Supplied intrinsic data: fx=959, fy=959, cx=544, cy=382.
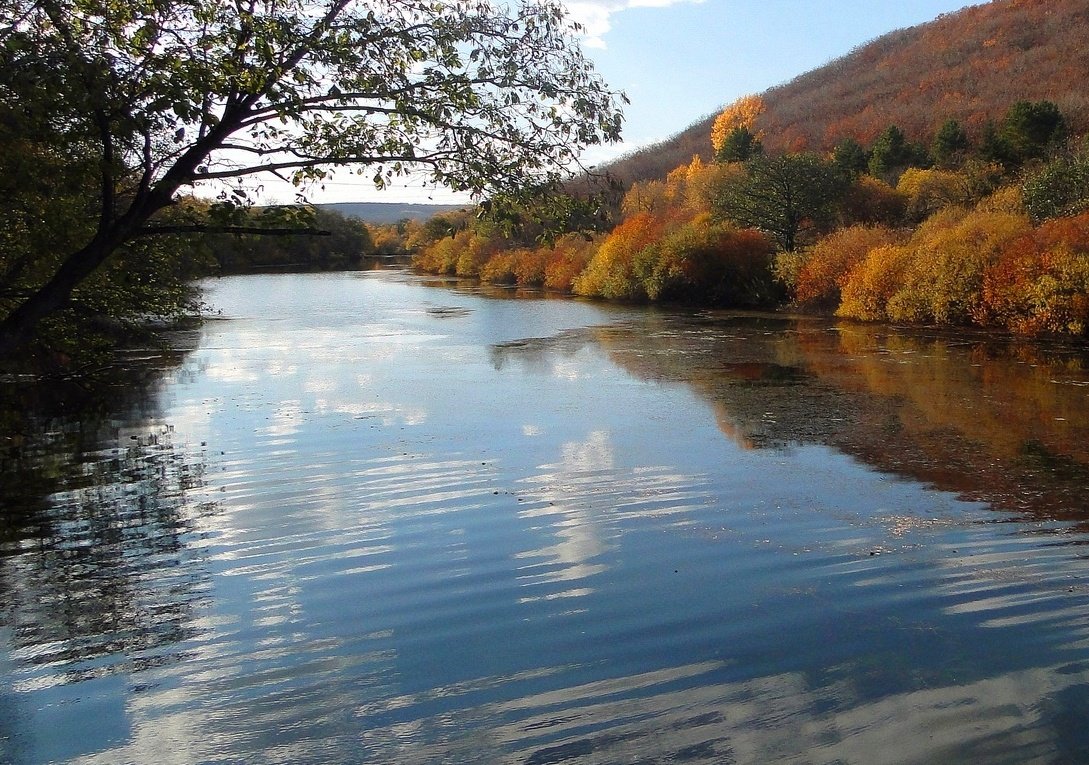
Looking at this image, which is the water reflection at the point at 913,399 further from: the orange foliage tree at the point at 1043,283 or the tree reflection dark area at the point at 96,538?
the tree reflection dark area at the point at 96,538

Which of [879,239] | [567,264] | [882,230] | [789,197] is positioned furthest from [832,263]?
[567,264]

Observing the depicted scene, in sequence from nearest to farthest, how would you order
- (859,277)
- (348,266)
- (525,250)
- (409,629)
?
(409,629)
(859,277)
(525,250)
(348,266)

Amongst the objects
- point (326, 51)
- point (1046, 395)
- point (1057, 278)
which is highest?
point (326, 51)

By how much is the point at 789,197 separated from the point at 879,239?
9974mm

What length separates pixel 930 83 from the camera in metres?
103

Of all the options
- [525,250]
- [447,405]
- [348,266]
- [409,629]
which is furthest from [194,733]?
[348,266]

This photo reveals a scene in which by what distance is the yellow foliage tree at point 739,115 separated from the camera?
355 ft

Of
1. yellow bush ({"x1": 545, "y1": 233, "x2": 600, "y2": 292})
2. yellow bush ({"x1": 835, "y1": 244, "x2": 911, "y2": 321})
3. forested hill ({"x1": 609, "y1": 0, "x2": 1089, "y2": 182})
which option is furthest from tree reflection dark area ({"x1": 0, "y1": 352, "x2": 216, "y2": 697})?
forested hill ({"x1": 609, "y1": 0, "x2": 1089, "y2": 182})

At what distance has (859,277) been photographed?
36.1m

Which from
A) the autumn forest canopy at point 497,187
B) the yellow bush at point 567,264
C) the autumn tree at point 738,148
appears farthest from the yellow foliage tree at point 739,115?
the yellow bush at point 567,264

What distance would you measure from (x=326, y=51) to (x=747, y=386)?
1524 centimetres

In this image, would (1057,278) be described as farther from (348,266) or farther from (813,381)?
(348,266)

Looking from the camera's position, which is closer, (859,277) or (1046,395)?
(1046,395)

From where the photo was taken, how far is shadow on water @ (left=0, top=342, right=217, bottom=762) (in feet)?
20.4
